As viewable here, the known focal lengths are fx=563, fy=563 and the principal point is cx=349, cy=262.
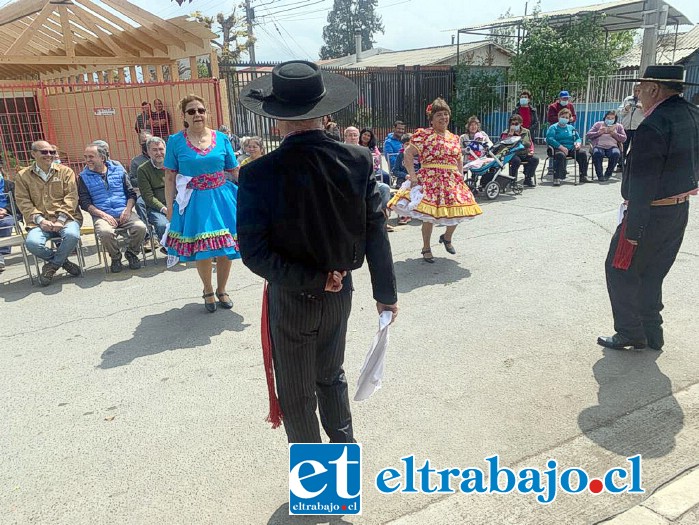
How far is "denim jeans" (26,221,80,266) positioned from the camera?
6.16 meters

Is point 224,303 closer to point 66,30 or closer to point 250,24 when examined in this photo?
point 66,30

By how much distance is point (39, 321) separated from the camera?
518 cm

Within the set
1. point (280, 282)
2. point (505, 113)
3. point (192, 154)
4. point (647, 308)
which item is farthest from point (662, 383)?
point (505, 113)

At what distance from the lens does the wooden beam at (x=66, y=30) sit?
39.1 feet

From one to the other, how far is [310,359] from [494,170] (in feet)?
28.4

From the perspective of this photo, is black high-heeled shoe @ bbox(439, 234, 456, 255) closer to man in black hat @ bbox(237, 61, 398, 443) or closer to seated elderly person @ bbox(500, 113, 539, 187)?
man in black hat @ bbox(237, 61, 398, 443)

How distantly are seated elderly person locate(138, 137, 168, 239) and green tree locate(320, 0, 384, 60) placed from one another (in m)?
68.2

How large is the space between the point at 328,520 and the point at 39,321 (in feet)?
12.5

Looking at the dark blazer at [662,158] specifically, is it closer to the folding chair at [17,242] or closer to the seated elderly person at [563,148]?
the folding chair at [17,242]

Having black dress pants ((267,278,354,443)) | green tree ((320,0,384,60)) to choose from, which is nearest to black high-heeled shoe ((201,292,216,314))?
black dress pants ((267,278,354,443))

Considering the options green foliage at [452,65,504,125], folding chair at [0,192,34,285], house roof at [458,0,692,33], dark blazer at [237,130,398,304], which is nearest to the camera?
dark blazer at [237,130,398,304]

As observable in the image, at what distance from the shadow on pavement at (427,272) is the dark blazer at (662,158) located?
2.35 meters

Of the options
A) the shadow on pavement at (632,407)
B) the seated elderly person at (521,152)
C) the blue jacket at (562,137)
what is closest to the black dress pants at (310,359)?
the shadow on pavement at (632,407)

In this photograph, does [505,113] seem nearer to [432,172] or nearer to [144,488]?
[432,172]
